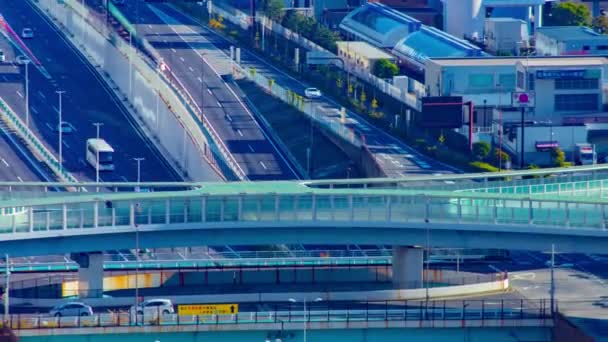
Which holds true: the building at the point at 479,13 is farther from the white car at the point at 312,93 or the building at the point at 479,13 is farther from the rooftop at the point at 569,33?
the white car at the point at 312,93

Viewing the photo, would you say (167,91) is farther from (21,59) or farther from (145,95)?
(21,59)

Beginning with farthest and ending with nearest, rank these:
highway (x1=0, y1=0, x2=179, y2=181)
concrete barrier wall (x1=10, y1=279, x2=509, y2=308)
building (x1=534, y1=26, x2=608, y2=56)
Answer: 1. building (x1=534, y1=26, x2=608, y2=56)
2. highway (x1=0, y1=0, x2=179, y2=181)
3. concrete barrier wall (x1=10, y1=279, x2=509, y2=308)

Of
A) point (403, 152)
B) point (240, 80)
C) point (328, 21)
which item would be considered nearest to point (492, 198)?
point (403, 152)

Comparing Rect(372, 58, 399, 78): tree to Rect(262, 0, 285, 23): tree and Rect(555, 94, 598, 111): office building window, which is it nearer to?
Rect(555, 94, 598, 111): office building window

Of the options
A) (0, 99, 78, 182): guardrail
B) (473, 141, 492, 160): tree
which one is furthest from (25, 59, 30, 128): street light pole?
(473, 141, 492, 160): tree

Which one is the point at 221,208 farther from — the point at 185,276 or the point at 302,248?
the point at 302,248
